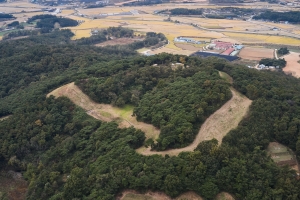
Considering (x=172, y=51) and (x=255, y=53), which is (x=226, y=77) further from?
(x=172, y=51)

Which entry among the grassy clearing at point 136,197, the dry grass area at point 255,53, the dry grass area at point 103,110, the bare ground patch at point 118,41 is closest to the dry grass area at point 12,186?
the dry grass area at point 103,110

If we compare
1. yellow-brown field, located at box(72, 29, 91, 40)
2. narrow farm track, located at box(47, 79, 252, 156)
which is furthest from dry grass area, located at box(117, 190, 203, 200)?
yellow-brown field, located at box(72, 29, 91, 40)

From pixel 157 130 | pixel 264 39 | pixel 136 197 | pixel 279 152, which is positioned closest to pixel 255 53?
pixel 264 39

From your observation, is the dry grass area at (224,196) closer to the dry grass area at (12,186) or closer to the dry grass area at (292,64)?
the dry grass area at (12,186)

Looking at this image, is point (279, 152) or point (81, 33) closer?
point (279, 152)

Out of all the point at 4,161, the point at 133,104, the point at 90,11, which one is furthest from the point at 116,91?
the point at 90,11

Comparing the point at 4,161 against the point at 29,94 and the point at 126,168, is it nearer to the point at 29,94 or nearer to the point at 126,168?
the point at 29,94

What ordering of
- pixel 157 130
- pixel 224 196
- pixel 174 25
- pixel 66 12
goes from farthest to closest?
1. pixel 66 12
2. pixel 174 25
3. pixel 157 130
4. pixel 224 196
